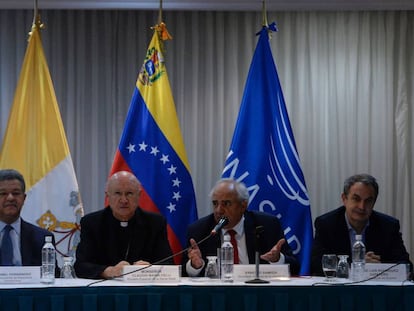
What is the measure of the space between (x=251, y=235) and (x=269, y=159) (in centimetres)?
109

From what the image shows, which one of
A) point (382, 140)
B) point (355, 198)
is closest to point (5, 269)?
point (355, 198)

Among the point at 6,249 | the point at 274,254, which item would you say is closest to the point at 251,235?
the point at 274,254

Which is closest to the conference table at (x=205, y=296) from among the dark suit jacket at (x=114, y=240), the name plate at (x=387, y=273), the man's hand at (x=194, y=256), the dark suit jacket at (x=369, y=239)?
the name plate at (x=387, y=273)

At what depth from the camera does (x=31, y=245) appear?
4512mm

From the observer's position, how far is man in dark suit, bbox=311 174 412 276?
4.53 m

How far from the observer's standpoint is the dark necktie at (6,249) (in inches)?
175

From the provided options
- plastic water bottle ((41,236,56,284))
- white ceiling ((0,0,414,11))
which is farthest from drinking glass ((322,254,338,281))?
white ceiling ((0,0,414,11))

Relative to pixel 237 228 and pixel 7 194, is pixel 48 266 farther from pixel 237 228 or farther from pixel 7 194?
pixel 237 228

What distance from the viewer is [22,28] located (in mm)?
6461

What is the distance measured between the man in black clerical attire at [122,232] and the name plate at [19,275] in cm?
71

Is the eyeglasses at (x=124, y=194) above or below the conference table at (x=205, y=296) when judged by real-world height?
above

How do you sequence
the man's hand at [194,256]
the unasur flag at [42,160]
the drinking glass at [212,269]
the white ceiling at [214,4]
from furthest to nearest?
the white ceiling at [214,4] < the unasur flag at [42,160] < the man's hand at [194,256] < the drinking glass at [212,269]

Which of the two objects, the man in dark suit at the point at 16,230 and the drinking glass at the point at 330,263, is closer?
the drinking glass at the point at 330,263

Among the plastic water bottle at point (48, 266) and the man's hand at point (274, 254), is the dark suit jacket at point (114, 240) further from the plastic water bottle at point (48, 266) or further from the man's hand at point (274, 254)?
the man's hand at point (274, 254)
